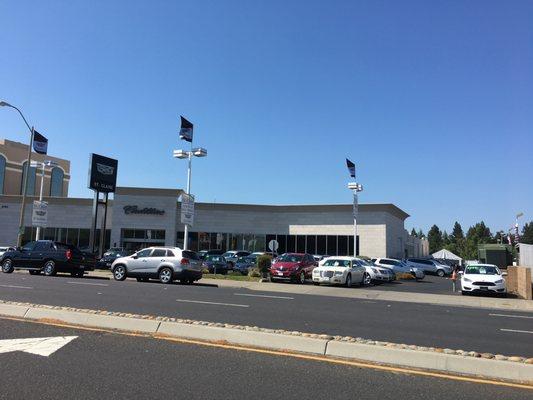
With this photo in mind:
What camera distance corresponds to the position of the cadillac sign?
42.2 metres

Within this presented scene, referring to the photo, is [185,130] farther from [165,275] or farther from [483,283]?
[483,283]

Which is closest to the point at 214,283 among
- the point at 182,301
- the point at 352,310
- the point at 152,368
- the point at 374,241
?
the point at 182,301

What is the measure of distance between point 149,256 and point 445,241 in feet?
529

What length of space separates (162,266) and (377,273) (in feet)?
45.0

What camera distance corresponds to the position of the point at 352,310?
46.9 ft

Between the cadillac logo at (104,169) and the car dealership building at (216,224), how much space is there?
32.0ft

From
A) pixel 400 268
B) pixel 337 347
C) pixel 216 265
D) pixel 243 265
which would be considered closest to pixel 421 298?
pixel 337 347

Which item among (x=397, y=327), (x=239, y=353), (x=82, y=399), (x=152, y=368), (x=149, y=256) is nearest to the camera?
(x=82, y=399)

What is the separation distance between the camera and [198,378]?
241 inches

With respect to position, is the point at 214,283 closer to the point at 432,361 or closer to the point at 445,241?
the point at 432,361

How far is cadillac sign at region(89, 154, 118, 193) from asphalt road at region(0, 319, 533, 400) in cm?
3647

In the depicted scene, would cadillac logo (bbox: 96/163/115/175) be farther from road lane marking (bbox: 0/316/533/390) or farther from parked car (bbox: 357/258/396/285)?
road lane marking (bbox: 0/316/533/390)

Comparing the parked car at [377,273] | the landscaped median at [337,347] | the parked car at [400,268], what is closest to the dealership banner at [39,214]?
the parked car at [377,273]

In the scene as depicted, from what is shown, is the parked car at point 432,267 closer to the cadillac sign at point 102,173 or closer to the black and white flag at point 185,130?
the black and white flag at point 185,130
